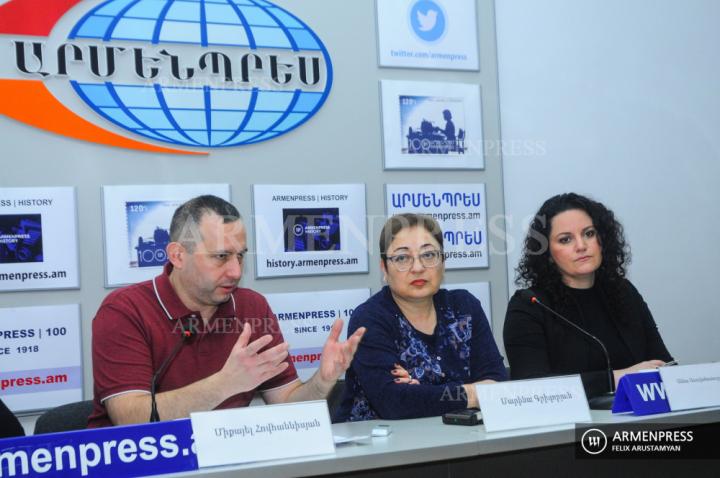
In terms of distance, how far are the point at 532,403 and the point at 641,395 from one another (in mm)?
293

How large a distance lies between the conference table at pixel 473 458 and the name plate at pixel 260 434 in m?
0.03

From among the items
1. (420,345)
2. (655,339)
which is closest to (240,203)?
(420,345)

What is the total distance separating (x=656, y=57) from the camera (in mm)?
3607

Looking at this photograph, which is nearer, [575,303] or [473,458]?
[473,458]

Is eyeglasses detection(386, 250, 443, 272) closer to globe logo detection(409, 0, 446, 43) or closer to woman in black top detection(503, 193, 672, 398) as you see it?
woman in black top detection(503, 193, 672, 398)

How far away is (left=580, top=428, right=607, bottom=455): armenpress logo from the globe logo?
2.06 m

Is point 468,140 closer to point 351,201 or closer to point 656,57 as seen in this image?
point 351,201

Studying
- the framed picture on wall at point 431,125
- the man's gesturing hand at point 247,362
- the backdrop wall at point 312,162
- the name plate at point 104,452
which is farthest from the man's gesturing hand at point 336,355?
the framed picture on wall at point 431,125

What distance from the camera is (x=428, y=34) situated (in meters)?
3.21

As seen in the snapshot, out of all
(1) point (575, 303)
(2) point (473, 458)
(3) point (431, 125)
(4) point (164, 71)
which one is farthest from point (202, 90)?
(2) point (473, 458)

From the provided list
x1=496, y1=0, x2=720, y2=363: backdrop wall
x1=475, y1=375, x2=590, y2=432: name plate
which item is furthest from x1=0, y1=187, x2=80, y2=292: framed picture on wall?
x1=496, y1=0, x2=720, y2=363: backdrop wall

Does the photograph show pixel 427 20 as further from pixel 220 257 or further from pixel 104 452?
pixel 104 452

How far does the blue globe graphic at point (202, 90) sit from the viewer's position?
2756mm

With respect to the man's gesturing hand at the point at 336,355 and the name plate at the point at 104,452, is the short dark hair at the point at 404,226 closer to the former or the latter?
the man's gesturing hand at the point at 336,355
